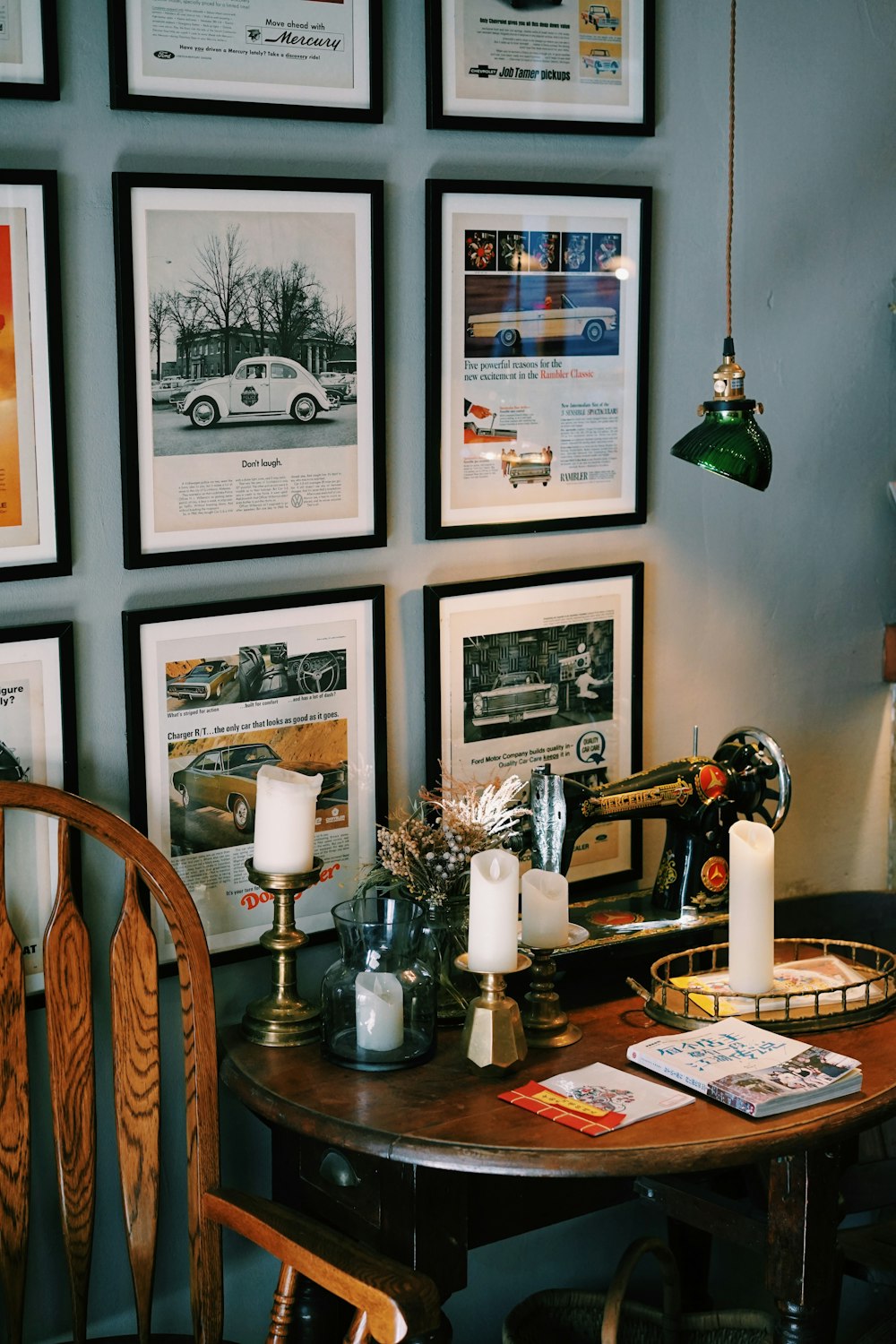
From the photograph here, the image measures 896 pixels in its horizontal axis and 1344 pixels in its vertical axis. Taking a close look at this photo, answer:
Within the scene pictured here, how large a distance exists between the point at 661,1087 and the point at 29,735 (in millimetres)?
894

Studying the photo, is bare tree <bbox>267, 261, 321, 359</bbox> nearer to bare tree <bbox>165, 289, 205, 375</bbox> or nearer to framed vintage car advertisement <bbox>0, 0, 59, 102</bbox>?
bare tree <bbox>165, 289, 205, 375</bbox>

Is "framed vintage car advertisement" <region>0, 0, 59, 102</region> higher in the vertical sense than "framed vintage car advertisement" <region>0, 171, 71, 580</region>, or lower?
higher

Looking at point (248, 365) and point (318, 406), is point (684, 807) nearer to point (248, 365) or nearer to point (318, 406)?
point (318, 406)

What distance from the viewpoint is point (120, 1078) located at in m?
1.84

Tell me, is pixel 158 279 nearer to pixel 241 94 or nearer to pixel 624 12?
pixel 241 94

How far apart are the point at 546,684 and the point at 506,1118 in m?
0.81

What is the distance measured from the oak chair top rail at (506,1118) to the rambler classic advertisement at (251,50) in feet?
4.10

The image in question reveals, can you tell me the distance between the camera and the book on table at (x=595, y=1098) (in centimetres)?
168

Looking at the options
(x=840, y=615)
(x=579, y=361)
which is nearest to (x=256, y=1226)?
(x=579, y=361)

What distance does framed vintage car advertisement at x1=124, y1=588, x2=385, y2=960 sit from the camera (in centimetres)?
193

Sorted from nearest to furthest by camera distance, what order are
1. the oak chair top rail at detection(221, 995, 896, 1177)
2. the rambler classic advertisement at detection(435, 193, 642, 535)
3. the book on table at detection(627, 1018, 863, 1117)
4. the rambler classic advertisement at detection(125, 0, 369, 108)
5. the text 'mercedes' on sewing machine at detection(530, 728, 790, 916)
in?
the oak chair top rail at detection(221, 995, 896, 1177), the book on table at detection(627, 1018, 863, 1117), the rambler classic advertisement at detection(125, 0, 369, 108), the text 'mercedes' on sewing machine at detection(530, 728, 790, 916), the rambler classic advertisement at detection(435, 193, 642, 535)

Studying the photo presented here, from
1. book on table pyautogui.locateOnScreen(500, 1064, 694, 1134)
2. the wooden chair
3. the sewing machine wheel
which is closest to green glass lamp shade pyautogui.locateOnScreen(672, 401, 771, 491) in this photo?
the sewing machine wheel

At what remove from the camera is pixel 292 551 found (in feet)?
6.63

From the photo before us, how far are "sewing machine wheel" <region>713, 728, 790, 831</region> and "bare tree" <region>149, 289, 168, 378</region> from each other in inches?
40.0
